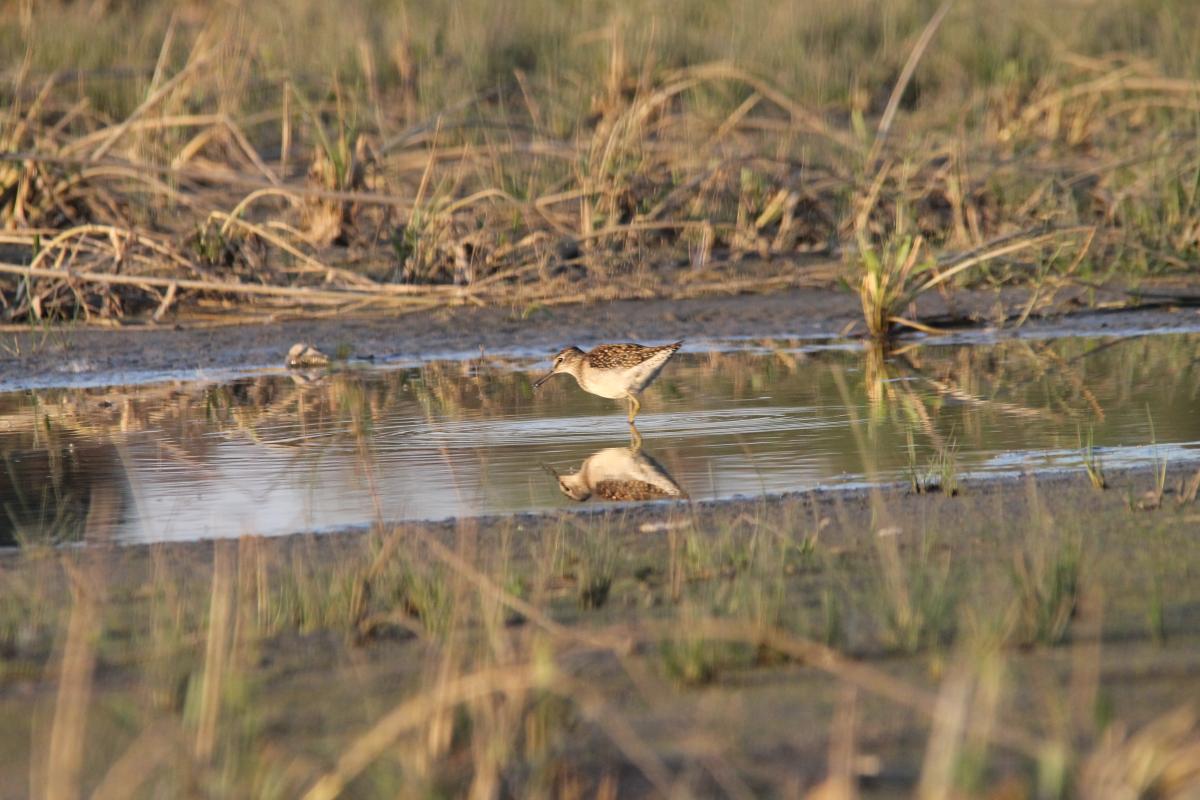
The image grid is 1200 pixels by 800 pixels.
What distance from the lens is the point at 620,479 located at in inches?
279

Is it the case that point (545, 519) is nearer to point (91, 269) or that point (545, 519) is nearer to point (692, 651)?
point (692, 651)

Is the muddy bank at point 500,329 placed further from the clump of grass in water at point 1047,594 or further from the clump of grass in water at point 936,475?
the clump of grass in water at point 1047,594

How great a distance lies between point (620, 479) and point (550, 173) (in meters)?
6.88

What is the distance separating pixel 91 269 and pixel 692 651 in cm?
844

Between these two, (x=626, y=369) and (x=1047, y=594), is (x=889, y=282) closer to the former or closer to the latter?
(x=626, y=369)

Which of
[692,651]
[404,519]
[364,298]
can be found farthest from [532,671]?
[364,298]

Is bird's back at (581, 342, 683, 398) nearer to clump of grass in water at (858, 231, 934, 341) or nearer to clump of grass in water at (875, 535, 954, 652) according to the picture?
A: clump of grass in water at (858, 231, 934, 341)

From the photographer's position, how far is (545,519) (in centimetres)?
614

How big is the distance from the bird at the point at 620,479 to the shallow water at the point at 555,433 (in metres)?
0.02

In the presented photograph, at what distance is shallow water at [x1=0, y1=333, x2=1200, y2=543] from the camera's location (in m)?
6.77

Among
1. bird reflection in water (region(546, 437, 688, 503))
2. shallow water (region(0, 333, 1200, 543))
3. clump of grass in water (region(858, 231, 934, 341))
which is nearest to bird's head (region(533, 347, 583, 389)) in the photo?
shallow water (region(0, 333, 1200, 543))

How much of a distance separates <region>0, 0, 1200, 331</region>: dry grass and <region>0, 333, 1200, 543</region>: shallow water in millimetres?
1243

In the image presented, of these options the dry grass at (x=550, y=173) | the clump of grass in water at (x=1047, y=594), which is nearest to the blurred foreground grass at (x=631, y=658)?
the clump of grass in water at (x=1047, y=594)

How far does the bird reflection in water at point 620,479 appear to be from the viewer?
675 centimetres
